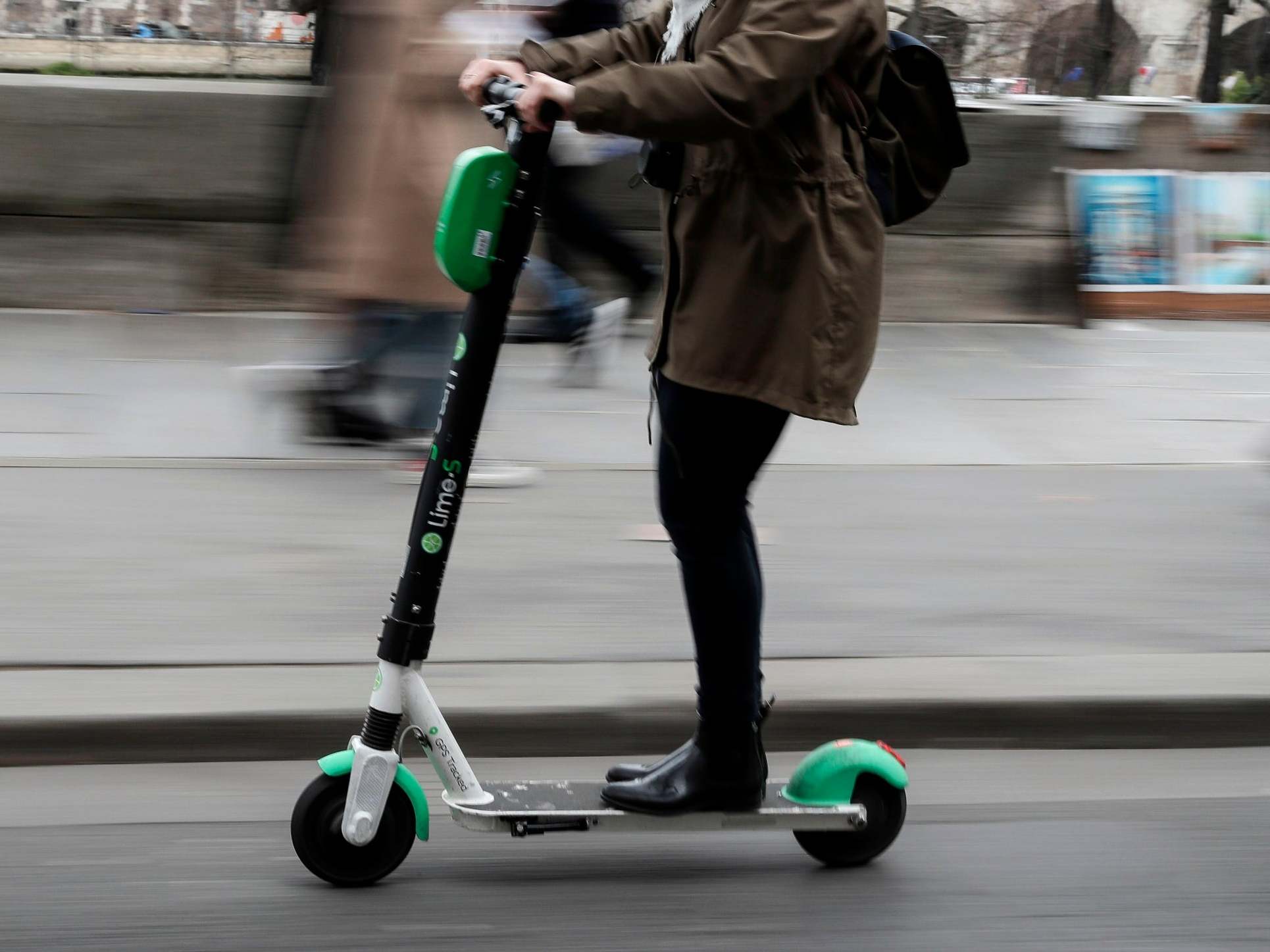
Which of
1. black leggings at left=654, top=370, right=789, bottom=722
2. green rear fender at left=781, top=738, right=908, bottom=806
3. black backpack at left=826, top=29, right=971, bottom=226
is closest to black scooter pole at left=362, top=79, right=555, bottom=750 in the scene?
black leggings at left=654, top=370, right=789, bottom=722

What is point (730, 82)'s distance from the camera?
263cm

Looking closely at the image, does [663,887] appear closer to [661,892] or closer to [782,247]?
[661,892]

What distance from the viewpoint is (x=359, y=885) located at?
3059 mm

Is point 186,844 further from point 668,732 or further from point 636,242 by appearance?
point 636,242

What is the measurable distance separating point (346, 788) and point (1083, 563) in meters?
2.83

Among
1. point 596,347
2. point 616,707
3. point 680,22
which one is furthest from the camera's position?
point 596,347

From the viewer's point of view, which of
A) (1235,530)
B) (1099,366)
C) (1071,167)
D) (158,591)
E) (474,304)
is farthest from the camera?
(1071,167)

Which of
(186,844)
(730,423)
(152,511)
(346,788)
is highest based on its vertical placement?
(730,423)

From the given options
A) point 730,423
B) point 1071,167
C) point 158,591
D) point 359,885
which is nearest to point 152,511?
point 158,591

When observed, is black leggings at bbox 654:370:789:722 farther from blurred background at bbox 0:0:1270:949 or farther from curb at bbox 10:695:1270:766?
curb at bbox 10:695:1270:766

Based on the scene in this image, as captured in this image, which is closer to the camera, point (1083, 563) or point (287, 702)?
point (287, 702)

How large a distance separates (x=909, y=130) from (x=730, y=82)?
494mm

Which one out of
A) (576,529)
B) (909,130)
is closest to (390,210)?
(576,529)

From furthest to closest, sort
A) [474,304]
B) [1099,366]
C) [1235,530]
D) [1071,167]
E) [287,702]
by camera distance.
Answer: [1071,167]
[1099,366]
[1235,530]
[287,702]
[474,304]
